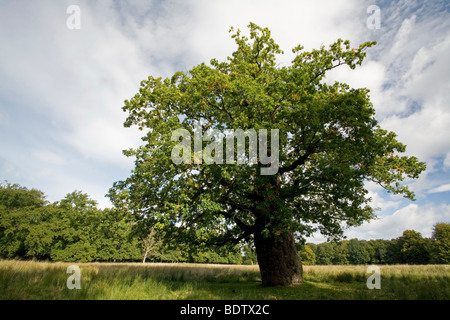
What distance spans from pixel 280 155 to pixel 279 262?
6.22 metres

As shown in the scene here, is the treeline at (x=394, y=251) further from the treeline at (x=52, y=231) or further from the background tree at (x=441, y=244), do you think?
the treeline at (x=52, y=231)

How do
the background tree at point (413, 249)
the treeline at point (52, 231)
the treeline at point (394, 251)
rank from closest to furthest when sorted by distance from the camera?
the treeline at point (52, 231), the treeline at point (394, 251), the background tree at point (413, 249)

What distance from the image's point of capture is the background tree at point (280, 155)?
9898 mm

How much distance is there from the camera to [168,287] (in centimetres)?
1052

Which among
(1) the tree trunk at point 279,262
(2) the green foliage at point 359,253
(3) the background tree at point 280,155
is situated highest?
(3) the background tree at point 280,155

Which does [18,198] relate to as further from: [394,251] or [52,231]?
[394,251]

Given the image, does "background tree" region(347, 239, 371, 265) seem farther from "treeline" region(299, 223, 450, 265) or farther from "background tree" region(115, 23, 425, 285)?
"background tree" region(115, 23, 425, 285)

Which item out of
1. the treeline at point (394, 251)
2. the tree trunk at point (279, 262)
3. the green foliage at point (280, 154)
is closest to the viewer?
the green foliage at point (280, 154)

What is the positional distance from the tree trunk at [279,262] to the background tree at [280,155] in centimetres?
5

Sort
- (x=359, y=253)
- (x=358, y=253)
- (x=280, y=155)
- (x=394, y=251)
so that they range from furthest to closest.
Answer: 1. (x=358, y=253)
2. (x=359, y=253)
3. (x=394, y=251)
4. (x=280, y=155)

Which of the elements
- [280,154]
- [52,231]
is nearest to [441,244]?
[280,154]

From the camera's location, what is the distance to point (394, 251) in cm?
7688

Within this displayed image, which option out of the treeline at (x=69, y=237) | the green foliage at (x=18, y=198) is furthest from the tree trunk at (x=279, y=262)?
the green foliage at (x=18, y=198)
